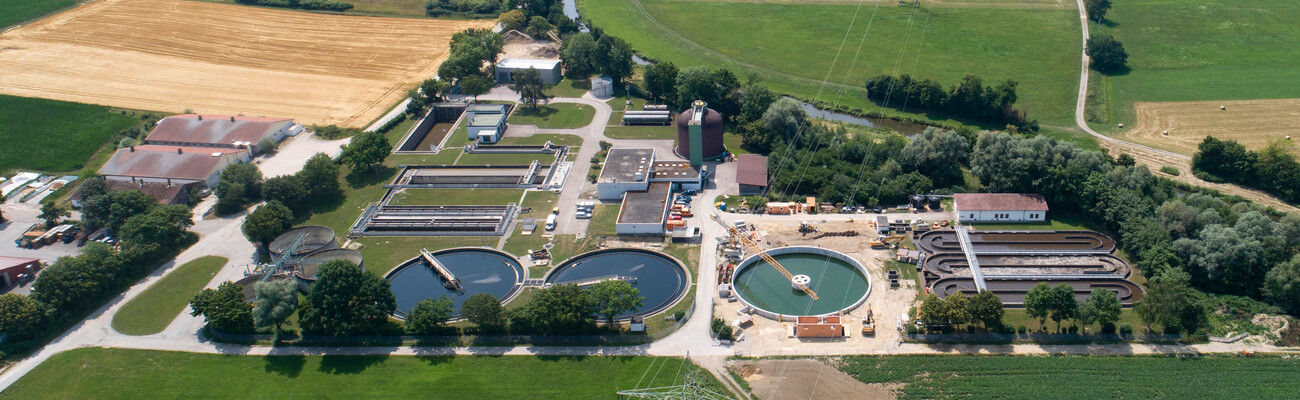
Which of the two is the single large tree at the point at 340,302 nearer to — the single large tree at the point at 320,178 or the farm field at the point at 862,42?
the single large tree at the point at 320,178

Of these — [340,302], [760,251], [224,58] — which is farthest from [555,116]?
[224,58]

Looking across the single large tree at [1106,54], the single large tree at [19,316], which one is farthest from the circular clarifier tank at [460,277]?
the single large tree at [1106,54]

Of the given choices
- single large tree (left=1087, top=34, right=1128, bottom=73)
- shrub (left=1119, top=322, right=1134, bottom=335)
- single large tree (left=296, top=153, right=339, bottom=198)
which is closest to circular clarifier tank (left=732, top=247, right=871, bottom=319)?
shrub (left=1119, top=322, right=1134, bottom=335)

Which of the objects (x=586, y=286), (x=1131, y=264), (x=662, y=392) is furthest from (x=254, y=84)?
(x=1131, y=264)

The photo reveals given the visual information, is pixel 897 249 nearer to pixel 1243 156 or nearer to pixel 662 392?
pixel 662 392

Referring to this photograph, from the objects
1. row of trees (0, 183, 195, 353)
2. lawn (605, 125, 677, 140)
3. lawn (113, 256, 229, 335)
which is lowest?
lawn (113, 256, 229, 335)

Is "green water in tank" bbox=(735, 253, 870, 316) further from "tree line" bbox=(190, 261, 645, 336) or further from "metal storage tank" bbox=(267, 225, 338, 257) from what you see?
"metal storage tank" bbox=(267, 225, 338, 257)
